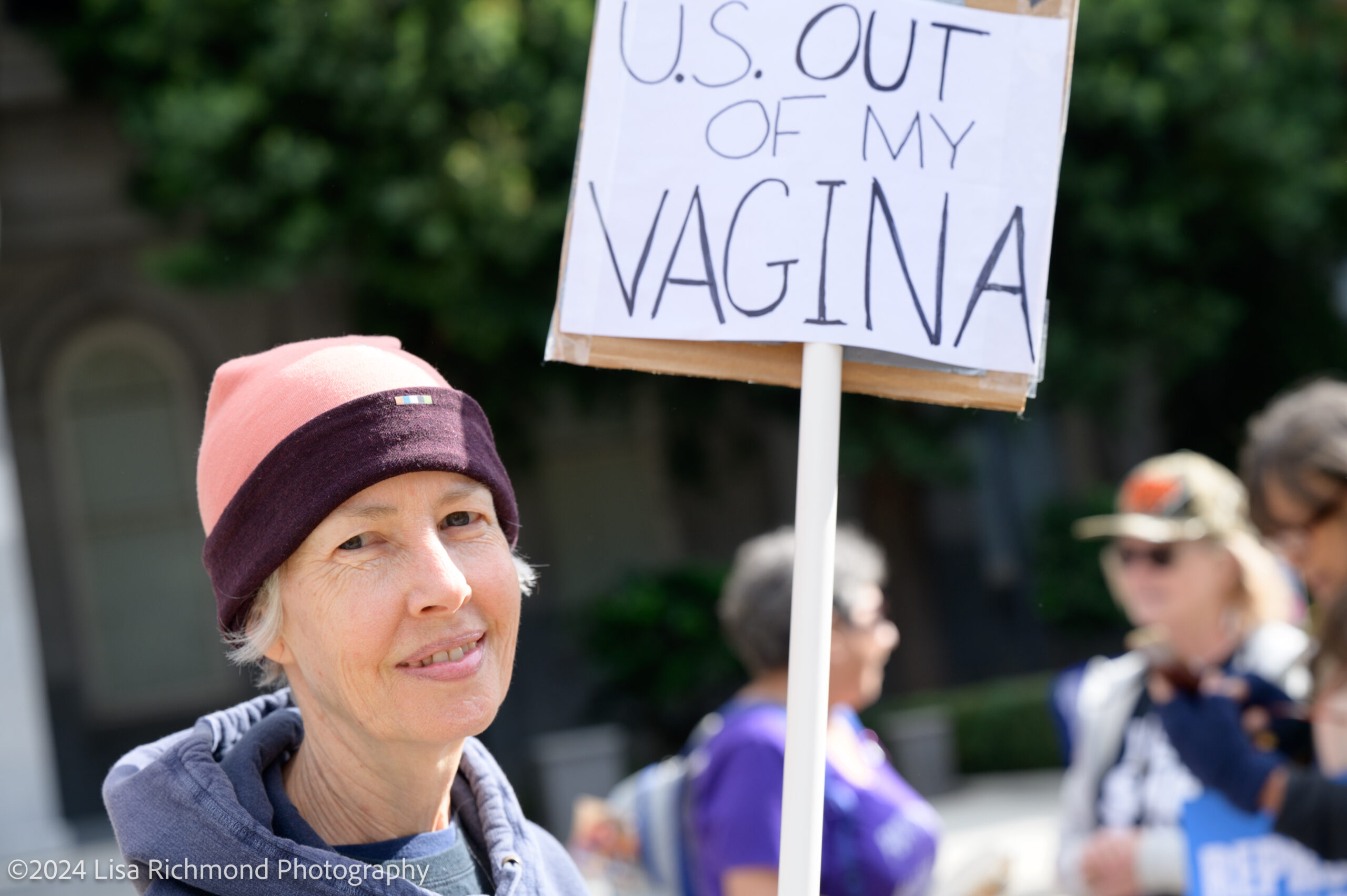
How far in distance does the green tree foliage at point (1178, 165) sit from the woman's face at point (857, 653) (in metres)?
6.37

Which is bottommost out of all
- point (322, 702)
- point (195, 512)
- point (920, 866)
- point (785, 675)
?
point (195, 512)

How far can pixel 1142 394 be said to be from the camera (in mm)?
12766

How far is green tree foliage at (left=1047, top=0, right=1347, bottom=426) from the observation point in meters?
8.82

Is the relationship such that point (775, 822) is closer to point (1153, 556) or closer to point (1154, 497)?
point (1153, 556)

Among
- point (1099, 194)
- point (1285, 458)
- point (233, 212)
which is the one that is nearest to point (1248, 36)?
point (1099, 194)

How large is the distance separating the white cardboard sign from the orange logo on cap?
1.88 metres

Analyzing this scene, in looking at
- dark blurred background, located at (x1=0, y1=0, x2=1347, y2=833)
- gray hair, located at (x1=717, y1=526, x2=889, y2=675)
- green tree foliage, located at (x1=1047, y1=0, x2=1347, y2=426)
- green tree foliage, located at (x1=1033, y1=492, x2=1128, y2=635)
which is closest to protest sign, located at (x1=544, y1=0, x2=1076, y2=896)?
gray hair, located at (x1=717, y1=526, x2=889, y2=675)

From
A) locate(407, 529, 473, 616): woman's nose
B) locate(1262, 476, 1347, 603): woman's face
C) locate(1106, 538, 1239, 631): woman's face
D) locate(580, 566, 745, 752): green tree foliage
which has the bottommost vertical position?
locate(580, 566, 745, 752): green tree foliage

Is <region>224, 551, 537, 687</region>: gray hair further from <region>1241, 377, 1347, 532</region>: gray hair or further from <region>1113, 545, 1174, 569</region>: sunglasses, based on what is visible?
<region>1113, 545, 1174, 569</region>: sunglasses

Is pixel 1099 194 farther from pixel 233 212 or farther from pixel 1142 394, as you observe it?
pixel 233 212

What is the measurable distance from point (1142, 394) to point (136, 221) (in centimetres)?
931

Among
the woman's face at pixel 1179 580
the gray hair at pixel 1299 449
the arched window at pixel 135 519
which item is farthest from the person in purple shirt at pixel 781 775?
the arched window at pixel 135 519

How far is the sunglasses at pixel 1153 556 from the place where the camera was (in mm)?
3217

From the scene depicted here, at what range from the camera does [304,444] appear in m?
1.38
